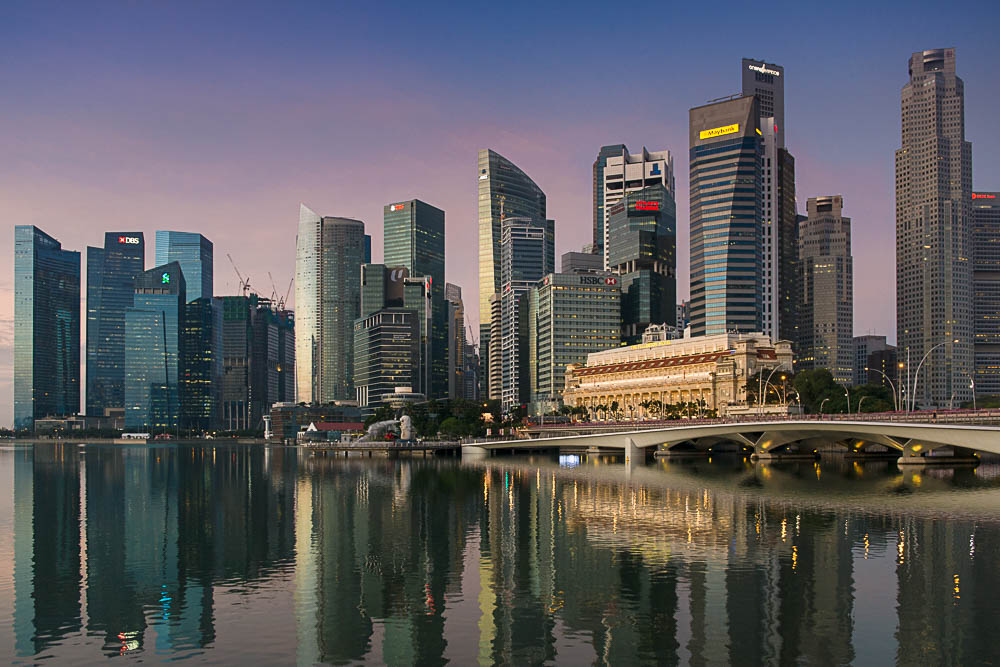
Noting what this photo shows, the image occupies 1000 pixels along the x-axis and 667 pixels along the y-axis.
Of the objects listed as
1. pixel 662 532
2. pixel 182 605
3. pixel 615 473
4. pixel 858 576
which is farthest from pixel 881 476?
pixel 182 605

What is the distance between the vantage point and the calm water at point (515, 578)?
40.2 metres

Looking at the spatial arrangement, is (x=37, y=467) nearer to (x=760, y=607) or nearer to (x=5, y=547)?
(x=5, y=547)

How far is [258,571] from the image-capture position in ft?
192

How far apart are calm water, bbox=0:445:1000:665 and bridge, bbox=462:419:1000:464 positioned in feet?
25.7

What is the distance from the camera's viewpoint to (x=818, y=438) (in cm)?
16775

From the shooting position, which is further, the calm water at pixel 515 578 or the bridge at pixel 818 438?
the bridge at pixel 818 438

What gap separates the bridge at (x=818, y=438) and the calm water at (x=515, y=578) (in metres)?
7.85

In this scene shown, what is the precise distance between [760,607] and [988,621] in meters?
10.5

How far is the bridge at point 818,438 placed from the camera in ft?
360

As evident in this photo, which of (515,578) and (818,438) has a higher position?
(515,578)

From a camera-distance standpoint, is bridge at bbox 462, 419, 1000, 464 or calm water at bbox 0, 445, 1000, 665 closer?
calm water at bbox 0, 445, 1000, 665

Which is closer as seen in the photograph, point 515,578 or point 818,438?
point 515,578

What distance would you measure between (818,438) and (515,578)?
5003 inches

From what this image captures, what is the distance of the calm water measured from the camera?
1585 inches
